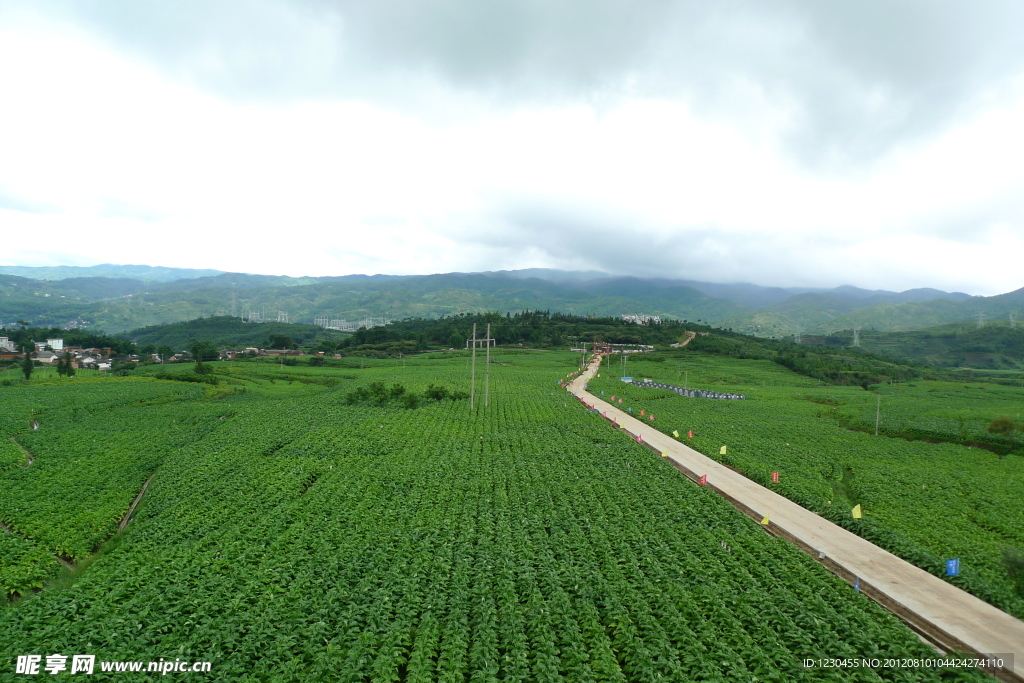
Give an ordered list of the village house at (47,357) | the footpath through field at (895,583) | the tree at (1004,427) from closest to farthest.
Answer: the footpath through field at (895,583) → the tree at (1004,427) → the village house at (47,357)

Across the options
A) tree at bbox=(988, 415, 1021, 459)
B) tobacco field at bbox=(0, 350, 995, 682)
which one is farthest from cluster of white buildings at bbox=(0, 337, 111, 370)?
tree at bbox=(988, 415, 1021, 459)

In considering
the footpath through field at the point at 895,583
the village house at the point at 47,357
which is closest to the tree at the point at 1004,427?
the footpath through field at the point at 895,583

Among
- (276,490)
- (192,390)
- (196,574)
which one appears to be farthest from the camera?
(192,390)

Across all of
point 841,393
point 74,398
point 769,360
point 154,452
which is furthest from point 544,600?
point 769,360

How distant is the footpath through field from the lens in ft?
44.6

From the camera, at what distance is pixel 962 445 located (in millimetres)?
41906

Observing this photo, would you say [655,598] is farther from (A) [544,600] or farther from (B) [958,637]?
(B) [958,637]

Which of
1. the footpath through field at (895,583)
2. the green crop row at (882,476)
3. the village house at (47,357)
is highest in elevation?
the footpath through field at (895,583)

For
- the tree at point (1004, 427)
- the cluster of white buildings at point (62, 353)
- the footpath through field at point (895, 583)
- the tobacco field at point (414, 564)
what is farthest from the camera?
A: the cluster of white buildings at point (62, 353)

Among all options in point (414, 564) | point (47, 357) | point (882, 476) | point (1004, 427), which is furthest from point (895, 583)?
point (47, 357)

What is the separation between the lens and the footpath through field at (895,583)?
13602mm

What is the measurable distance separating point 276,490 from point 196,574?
28.3 feet

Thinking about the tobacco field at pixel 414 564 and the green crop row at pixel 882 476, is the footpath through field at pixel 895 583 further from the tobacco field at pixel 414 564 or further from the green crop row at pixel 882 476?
the tobacco field at pixel 414 564

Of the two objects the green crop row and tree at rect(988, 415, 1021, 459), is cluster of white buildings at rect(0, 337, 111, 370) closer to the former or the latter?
the green crop row
